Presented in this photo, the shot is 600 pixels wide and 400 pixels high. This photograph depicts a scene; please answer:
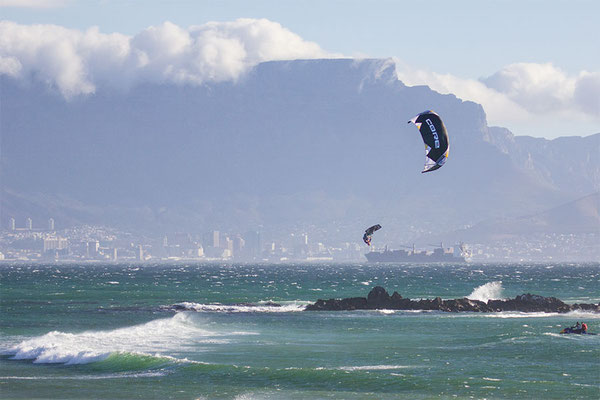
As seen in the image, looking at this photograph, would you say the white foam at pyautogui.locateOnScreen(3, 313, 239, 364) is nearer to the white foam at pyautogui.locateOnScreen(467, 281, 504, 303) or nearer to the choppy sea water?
the choppy sea water

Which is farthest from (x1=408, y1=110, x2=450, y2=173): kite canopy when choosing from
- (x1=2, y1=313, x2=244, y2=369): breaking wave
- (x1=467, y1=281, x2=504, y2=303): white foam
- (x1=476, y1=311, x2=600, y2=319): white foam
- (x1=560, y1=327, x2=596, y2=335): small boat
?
(x1=467, y1=281, x2=504, y2=303): white foam

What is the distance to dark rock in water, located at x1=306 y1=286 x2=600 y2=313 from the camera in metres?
99.3

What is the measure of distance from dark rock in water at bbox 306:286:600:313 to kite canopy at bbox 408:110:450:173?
127ft

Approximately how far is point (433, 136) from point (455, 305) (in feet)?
132

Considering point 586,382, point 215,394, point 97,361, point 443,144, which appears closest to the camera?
point 215,394

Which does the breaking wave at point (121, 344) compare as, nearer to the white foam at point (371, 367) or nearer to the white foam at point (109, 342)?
the white foam at point (109, 342)

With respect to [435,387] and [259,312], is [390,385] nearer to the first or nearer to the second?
[435,387]

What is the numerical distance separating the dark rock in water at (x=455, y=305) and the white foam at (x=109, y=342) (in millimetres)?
24645

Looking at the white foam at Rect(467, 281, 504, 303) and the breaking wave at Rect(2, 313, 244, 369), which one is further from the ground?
the white foam at Rect(467, 281, 504, 303)

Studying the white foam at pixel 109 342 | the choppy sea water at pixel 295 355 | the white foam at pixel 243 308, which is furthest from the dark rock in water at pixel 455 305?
the white foam at pixel 109 342

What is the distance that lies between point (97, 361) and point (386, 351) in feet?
53.4

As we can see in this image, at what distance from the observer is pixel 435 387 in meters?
49.2

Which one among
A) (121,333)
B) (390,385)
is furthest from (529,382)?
(121,333)

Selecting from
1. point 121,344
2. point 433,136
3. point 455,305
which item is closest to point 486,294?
point 455,305
